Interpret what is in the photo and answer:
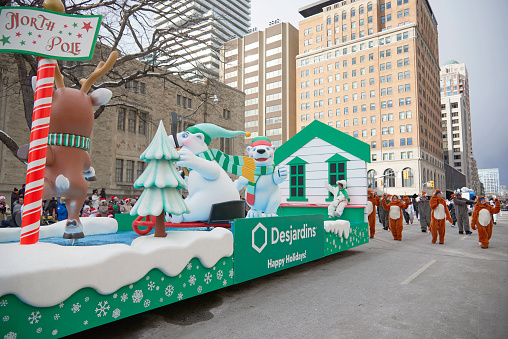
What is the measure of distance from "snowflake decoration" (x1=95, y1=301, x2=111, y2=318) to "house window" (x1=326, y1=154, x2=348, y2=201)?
7436 mm

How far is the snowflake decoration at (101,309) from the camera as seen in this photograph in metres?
2.70

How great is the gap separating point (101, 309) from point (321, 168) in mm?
7786

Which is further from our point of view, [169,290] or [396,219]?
[396,219]

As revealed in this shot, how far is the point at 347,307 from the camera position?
13.4 ft

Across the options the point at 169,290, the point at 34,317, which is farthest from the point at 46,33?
the point at 169,290

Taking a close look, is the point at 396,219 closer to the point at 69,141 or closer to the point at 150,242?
the point at 150,242

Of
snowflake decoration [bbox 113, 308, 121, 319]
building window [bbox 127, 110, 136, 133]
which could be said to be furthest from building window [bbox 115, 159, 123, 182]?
snowflake decoration [bbox 113, 308, 121, 319]

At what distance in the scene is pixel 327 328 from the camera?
340cm

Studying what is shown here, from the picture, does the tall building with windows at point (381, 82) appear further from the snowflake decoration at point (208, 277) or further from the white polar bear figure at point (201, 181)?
the snowflake decoration at point (208, 277)

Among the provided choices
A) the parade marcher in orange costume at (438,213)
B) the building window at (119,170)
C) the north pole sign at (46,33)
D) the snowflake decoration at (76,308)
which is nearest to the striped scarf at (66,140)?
the north pole sign at (46,33)

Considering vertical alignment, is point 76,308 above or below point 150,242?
below

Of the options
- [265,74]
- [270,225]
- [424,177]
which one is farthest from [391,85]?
[270,225]

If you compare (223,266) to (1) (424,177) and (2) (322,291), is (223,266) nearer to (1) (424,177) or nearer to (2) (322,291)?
(2) (322,291)

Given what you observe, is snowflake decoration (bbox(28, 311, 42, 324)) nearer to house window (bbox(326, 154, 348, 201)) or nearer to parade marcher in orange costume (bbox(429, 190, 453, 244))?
house window (bbox(326, 154, 348, 201))
